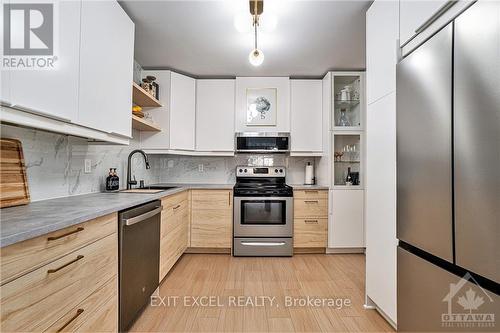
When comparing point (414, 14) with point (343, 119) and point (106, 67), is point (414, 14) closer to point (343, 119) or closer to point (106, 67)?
point (106, 67)

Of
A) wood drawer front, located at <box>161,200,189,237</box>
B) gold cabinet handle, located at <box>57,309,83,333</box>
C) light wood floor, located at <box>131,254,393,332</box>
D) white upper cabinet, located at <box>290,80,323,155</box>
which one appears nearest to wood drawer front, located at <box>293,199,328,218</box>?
light wood floor, located at <box>131,254,393,332</box>

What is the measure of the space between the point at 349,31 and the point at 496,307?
91.1 inches

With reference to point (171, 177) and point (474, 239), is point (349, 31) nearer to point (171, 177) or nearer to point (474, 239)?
point (474, 239)

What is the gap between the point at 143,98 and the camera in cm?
273

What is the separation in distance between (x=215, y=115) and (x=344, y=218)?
7.36ft

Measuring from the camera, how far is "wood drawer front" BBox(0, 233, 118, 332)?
2.58 feet

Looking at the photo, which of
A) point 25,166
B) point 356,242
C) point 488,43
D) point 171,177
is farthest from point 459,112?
point 171,177

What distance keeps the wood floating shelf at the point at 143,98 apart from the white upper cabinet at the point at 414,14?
2.15m

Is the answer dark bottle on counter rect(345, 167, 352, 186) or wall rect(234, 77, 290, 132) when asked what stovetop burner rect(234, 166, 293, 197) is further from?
dark bottle on counter rect(345, 167, 352, 186)

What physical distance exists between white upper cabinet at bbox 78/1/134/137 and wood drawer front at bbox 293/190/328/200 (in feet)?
6.97

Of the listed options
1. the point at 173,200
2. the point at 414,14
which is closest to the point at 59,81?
the point at 173,200

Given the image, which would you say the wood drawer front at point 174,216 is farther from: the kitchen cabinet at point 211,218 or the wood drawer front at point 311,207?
the wood drawer front at point 311,207

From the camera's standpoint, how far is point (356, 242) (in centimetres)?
318

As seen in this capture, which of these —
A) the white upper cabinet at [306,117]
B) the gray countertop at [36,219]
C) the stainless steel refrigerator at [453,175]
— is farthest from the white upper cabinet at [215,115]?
the stainless steel refrigerator at [453,175]
